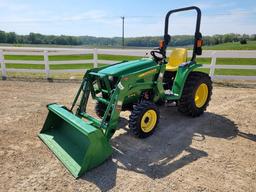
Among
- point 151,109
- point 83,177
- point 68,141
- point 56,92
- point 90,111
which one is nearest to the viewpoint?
point 83,177

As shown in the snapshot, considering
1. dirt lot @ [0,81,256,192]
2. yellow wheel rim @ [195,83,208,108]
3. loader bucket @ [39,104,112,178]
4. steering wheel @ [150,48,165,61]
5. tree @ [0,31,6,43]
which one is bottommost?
dirt lot @ [0,81,256,192]

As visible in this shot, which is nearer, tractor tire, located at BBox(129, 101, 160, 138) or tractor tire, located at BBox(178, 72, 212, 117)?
tractor tire, located at BBox(129, 101, 160, 138)

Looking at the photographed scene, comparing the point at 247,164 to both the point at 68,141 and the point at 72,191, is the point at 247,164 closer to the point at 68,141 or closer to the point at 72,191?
the point at 72,191

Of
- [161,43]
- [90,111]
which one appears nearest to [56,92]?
[90,111]

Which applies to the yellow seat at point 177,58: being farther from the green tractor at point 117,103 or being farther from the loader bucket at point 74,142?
the loader bucket at point 74,142

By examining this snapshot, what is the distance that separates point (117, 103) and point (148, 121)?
0.80 metres

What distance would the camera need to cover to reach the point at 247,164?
3.21 meters

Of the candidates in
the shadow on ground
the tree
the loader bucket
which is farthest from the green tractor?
the tree

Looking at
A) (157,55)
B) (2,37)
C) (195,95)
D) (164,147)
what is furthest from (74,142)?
(2,37)

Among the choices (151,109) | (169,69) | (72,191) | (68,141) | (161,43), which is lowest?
(72,191)

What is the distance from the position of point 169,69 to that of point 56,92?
12.6 ft

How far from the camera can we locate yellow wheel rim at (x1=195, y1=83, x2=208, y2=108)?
5.08 metres

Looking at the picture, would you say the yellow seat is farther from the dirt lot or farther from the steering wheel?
the dirt lot

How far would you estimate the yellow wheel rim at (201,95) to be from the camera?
200 inches
